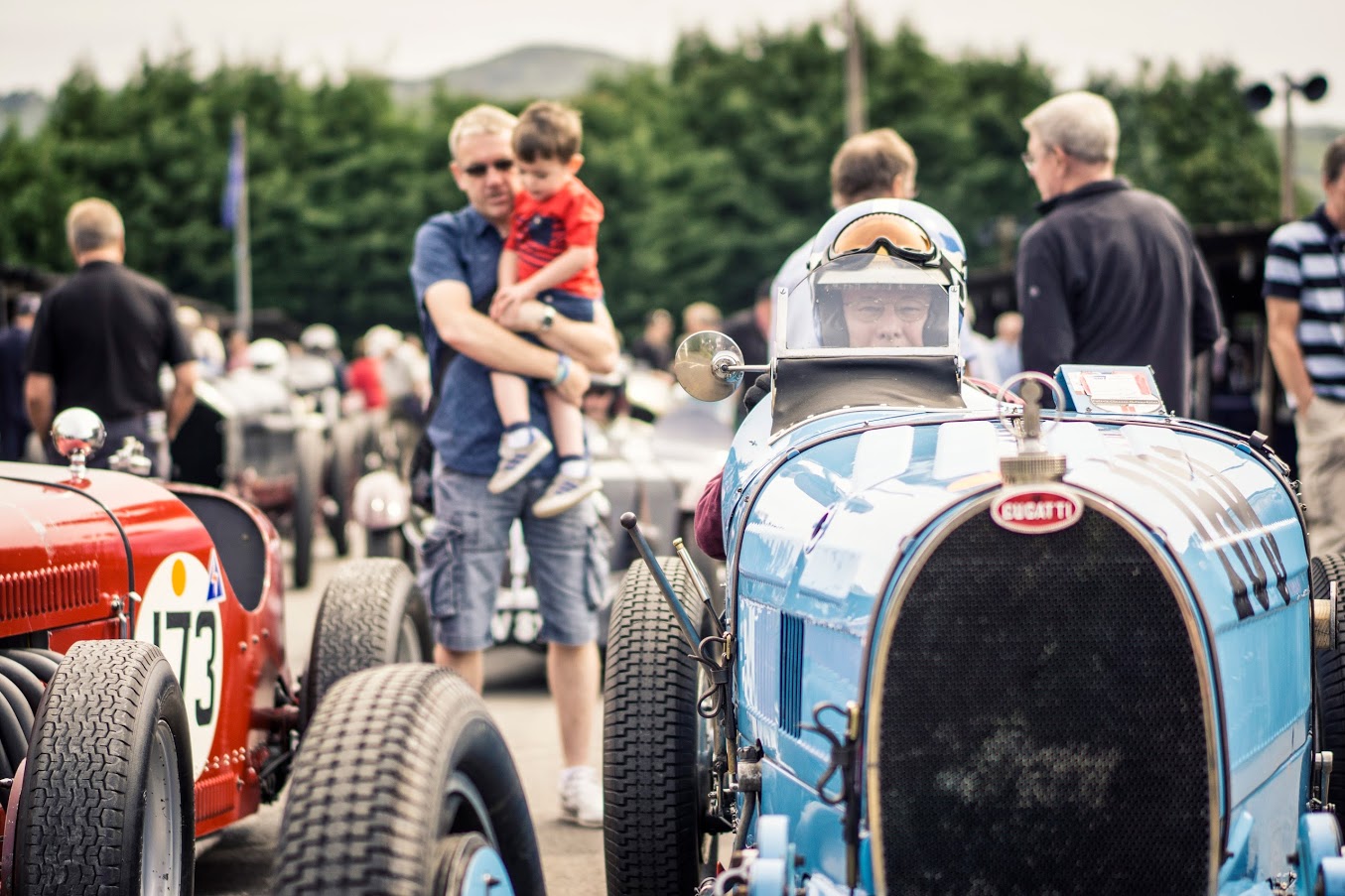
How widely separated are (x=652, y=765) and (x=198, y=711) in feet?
4.53

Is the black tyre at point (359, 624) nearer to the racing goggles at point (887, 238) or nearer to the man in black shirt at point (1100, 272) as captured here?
the racing goggles at point (887, 238)

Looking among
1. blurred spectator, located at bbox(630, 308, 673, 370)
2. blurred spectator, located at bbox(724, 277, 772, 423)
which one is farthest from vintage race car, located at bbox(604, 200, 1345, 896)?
blurred spectator, located at bbox(630, 308, 673, 370)

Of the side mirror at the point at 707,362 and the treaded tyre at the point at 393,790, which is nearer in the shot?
the treaded tyre at the point at 393,790

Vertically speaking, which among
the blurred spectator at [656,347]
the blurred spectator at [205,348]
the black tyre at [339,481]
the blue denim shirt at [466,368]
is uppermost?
the blue denim shirt at [466,368]

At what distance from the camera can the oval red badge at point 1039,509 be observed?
2426mm

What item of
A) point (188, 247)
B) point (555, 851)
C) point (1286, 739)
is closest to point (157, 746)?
point (555, 851)

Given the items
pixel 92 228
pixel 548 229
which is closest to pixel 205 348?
pixel 92 228

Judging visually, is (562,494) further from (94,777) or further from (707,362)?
(94,777)

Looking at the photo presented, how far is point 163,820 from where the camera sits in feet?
10.9

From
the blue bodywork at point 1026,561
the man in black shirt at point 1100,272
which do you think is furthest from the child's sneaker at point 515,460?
the blue bodywork at point 1026,561

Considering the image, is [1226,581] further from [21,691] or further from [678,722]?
[21,691]

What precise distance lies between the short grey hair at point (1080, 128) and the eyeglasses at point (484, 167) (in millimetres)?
1733

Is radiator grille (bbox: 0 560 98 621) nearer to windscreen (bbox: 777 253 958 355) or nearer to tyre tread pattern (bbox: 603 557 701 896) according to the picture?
tyre tread pattern (bbox: 603 557 701 896)

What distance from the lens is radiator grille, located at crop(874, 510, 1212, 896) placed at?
244cm
